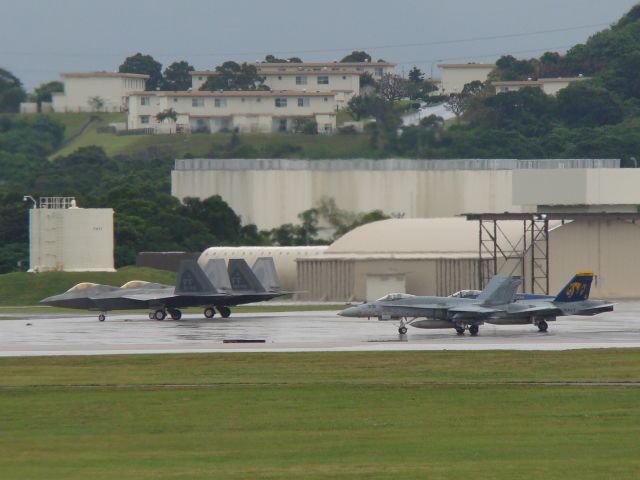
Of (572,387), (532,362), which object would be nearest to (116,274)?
(532,362)

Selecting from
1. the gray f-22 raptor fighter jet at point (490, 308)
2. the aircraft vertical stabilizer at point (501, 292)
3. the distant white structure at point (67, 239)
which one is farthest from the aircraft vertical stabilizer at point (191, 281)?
the distant white structure at point (67, 239)

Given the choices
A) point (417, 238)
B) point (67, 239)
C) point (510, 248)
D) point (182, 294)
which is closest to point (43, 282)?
point (67, 239)

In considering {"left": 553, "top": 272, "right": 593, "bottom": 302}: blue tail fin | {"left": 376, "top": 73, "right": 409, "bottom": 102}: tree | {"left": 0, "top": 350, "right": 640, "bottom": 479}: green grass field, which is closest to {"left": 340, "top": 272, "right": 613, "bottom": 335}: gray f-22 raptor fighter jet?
{"left": 553, "top": 272, "right": 593, "bottom": 302}: blue tail fin

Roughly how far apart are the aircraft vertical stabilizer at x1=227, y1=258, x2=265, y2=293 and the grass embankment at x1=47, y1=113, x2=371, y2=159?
61345mm

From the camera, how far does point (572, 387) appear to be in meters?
33.6

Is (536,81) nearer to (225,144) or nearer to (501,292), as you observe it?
(225,144)

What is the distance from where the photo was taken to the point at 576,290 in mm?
52438

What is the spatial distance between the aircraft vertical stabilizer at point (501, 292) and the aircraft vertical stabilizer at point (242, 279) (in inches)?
674

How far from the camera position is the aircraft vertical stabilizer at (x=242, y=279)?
66875 mm

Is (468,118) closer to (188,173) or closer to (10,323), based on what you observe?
(188,173)

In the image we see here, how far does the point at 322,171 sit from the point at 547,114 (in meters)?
47.9

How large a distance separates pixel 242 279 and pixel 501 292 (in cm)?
1823

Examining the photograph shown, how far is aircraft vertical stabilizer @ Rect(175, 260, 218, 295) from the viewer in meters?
64.3

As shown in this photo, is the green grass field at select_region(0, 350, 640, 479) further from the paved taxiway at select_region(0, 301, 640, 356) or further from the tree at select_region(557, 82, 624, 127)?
the tree at select_region(557, 82, 624, 127)
